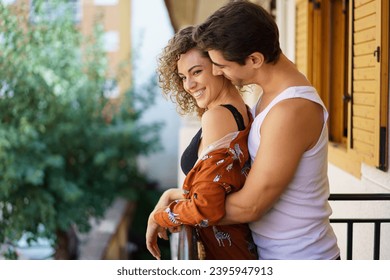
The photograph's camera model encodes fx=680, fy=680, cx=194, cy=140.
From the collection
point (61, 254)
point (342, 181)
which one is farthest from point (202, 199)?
point (61, 254)

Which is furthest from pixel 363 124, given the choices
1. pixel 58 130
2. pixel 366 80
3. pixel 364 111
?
pixel 58 130

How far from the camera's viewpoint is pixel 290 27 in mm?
5008

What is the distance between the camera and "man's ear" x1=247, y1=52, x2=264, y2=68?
1.49 m

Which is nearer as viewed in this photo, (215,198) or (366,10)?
(215,198)

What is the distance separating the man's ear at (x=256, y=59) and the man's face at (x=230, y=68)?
0.02m

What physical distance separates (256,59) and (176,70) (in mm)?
274

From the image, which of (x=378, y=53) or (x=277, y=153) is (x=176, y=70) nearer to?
(x=277, y=153)

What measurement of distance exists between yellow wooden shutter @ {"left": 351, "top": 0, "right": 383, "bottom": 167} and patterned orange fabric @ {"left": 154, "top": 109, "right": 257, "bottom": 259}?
3.53 ft

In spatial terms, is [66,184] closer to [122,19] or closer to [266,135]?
[122,19]

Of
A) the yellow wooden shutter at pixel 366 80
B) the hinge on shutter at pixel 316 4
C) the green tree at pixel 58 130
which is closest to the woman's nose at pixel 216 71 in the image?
the yellow wooden shutter at pixel 366 80

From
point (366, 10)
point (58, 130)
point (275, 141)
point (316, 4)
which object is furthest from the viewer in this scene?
point (58, 130)

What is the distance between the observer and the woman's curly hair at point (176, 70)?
163 centimetres

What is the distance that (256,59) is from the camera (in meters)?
1.50

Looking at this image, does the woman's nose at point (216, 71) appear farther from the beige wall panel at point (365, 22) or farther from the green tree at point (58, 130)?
the green tree at point (58, 130)
